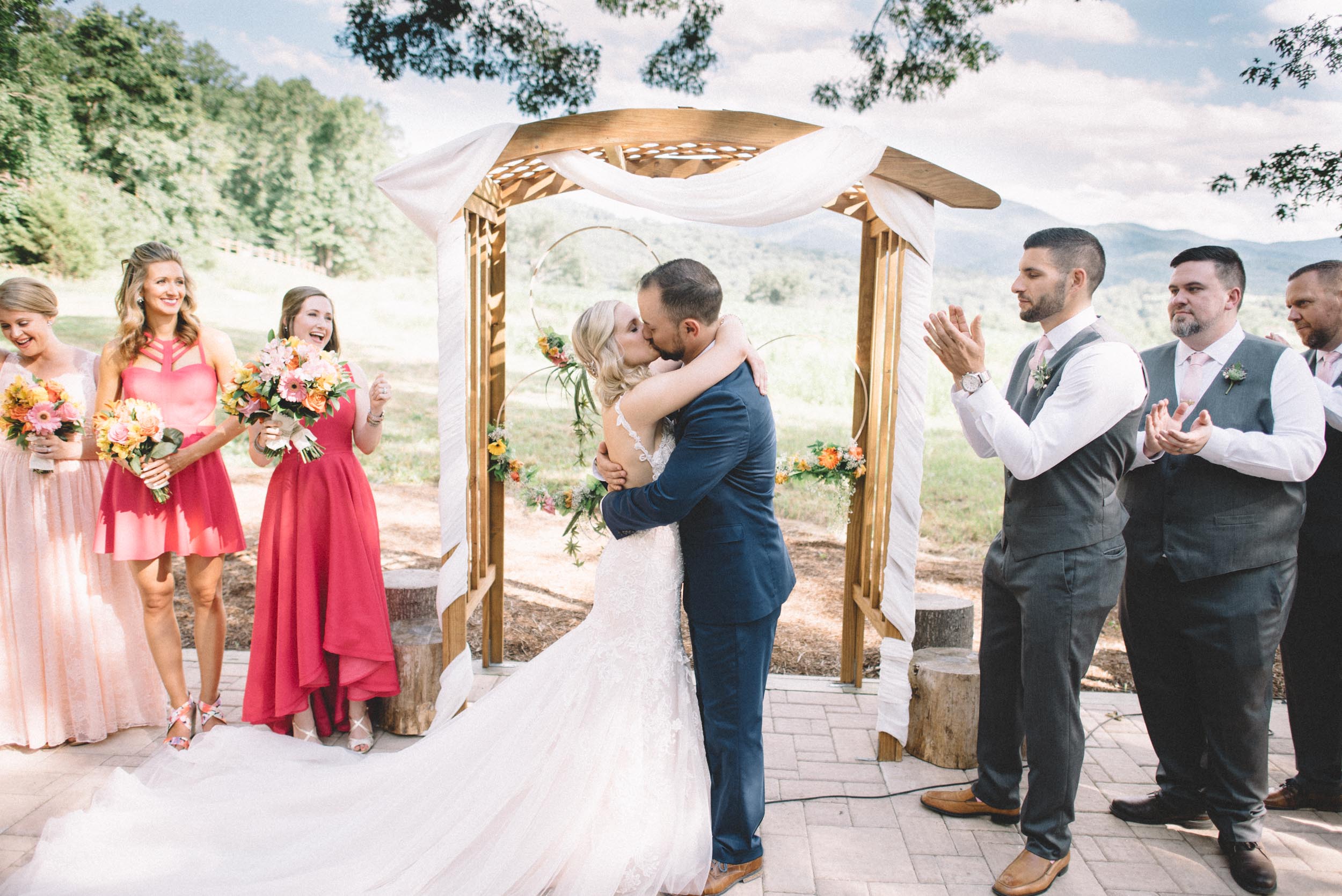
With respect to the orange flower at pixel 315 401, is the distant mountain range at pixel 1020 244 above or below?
above

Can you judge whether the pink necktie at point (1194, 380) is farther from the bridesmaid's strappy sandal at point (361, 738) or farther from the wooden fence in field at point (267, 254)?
the wooden fence in field at point (267, 254)

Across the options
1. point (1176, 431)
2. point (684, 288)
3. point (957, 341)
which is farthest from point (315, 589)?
point (1176, 431)

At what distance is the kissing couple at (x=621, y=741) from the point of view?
2676 mm

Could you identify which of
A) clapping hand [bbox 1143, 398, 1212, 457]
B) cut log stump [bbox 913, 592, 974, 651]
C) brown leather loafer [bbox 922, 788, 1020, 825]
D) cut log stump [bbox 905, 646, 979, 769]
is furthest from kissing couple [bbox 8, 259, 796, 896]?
cut log stump [bbox 913, 592, 974, 651]

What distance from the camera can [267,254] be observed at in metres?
19.0

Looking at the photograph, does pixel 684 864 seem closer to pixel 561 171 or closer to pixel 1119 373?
pixel 1119 373

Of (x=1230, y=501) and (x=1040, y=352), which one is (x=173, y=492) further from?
(x=1230, y=501)

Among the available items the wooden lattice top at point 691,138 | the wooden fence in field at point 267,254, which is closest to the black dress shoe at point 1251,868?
the wooden lattice top at point 691,138

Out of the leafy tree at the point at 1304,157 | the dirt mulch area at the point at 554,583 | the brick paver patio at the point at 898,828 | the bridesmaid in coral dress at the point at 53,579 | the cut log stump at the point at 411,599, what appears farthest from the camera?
the leafy tree at the point at 1304,157

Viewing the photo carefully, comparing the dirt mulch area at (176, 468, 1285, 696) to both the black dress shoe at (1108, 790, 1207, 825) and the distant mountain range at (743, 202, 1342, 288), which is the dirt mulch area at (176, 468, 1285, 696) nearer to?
the black dress shoe at (1108, 790, 1207, 825)

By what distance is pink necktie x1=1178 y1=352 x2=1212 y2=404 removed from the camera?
10.5 feet

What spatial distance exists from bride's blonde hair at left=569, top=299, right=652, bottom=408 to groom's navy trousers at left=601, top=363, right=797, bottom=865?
25cm

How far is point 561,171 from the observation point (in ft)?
12.2

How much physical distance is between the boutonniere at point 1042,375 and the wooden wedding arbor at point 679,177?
0.91 m
